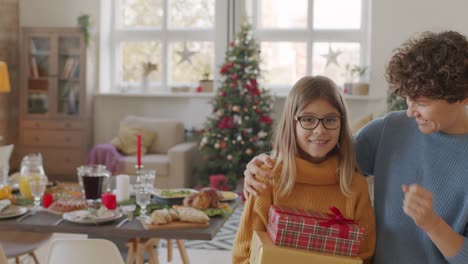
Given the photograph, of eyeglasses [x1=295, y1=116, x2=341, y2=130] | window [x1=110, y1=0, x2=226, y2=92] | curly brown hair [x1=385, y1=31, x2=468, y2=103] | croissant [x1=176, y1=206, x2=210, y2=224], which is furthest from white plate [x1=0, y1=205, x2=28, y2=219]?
window [x1=110, y1=0, x2=226, y2=92]

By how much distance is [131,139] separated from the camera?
6.53 metres

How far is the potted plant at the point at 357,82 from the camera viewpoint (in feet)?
22.2

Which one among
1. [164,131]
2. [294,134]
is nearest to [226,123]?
[164,131]

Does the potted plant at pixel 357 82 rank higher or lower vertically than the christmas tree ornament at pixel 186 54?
lower

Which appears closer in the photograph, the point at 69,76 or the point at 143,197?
the point at 143,197

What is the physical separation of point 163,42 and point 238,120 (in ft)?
5.59

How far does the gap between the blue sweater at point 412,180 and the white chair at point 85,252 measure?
1.11 metres

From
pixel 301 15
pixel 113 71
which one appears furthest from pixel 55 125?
pixel 301 15

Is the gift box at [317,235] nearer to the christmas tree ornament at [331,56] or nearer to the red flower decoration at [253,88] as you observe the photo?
the red flower decoration at [253,88]

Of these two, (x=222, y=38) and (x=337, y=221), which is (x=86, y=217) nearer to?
(x=337, y=221)

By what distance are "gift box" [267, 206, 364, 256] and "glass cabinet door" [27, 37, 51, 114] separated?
6.10 m

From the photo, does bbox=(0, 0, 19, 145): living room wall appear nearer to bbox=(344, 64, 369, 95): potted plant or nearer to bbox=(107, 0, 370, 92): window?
bbox=(107, 0, 370, 92): window

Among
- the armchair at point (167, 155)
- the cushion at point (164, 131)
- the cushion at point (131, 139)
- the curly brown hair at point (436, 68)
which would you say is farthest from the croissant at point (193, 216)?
the cushion at point (164, 131)

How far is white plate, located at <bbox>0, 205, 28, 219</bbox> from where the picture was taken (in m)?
2.67
